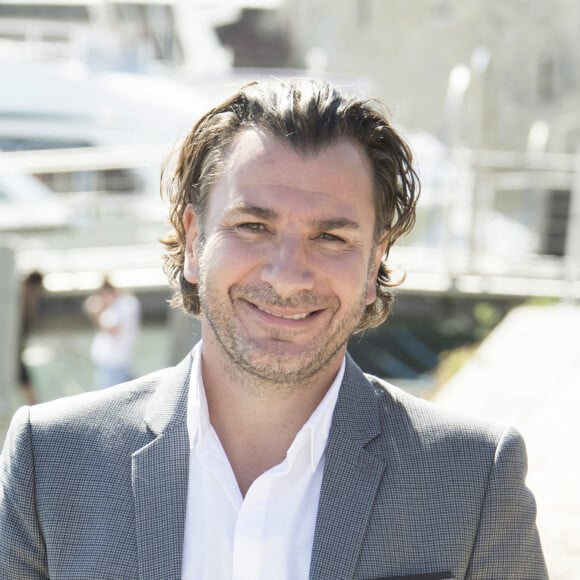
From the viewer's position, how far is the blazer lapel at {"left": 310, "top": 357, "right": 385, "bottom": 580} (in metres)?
1.77

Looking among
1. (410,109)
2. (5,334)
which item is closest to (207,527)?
(5,334)

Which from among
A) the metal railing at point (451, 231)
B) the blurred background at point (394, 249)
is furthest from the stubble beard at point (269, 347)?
the metal railing at point (451, 231)

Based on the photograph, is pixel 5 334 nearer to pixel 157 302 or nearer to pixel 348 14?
pixel 157 302

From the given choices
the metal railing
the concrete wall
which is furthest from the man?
the concrete wall

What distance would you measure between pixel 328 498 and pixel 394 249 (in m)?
7.99

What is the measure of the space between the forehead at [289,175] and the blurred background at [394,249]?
→ 0.79 ft

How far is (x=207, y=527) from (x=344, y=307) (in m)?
0.46

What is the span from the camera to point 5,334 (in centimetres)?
802

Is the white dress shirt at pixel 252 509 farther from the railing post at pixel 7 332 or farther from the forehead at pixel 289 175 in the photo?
the railing post at pixel 7 332

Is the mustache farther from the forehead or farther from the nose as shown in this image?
the forehead

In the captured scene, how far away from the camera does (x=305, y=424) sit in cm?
187

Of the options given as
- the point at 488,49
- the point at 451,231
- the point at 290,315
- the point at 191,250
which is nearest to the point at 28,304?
the point at 451,231

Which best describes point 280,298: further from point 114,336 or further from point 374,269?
point 114,336

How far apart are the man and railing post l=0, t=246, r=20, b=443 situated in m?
6.22
